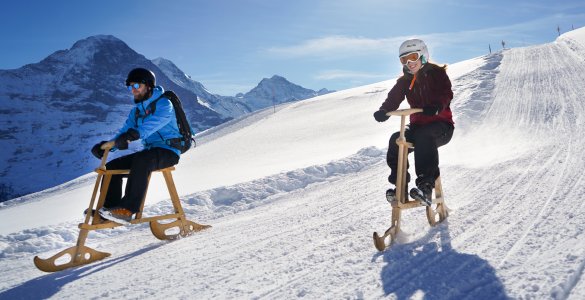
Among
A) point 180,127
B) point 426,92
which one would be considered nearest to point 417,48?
point 426,92

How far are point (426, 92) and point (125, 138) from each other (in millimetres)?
3106

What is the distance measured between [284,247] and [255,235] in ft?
2.47

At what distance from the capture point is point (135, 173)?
→ 454 centimetres

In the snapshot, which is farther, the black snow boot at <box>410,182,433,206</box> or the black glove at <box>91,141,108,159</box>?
the black glove at <box>91,141,108,159</box>

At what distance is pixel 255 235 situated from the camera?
455cm

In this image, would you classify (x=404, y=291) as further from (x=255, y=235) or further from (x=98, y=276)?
(x=98, y=276)

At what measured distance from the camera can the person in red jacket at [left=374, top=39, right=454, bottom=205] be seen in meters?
3.91

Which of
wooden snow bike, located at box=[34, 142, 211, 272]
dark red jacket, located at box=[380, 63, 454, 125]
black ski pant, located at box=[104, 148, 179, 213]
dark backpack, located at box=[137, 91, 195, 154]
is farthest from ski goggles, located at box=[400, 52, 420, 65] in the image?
wooden snow bike, located at box=[34, 142, 211, 272]

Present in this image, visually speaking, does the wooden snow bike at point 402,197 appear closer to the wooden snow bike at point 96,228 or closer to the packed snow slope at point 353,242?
the packed snow slope at point 353,242

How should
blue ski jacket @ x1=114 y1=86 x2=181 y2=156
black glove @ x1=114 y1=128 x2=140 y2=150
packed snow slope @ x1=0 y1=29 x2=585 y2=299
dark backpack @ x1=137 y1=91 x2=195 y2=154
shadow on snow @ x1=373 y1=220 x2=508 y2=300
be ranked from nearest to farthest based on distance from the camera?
shadow on snow @ x1=373 y1=220 x2=508 y2=300, packed snow slope @ x1=0 y1=29 x2=585 y2=299, black glove @ x1=114 y1=128 x2=140 y2=150, blue ski jacket @ x1=114 y1=86 x2=181 y2=156, dark backpack @ x1=137 y1=91 x2=195 y2=154

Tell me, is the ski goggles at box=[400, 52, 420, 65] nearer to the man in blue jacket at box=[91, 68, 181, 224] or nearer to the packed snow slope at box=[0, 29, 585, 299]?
the packed snow slope at box=[0, 29, 585, 299]

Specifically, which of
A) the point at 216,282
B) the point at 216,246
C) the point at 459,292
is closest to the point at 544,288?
the point at 459,292

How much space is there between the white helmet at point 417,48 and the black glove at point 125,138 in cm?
285

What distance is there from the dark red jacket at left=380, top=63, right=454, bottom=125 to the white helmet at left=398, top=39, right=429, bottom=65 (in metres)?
0.08
